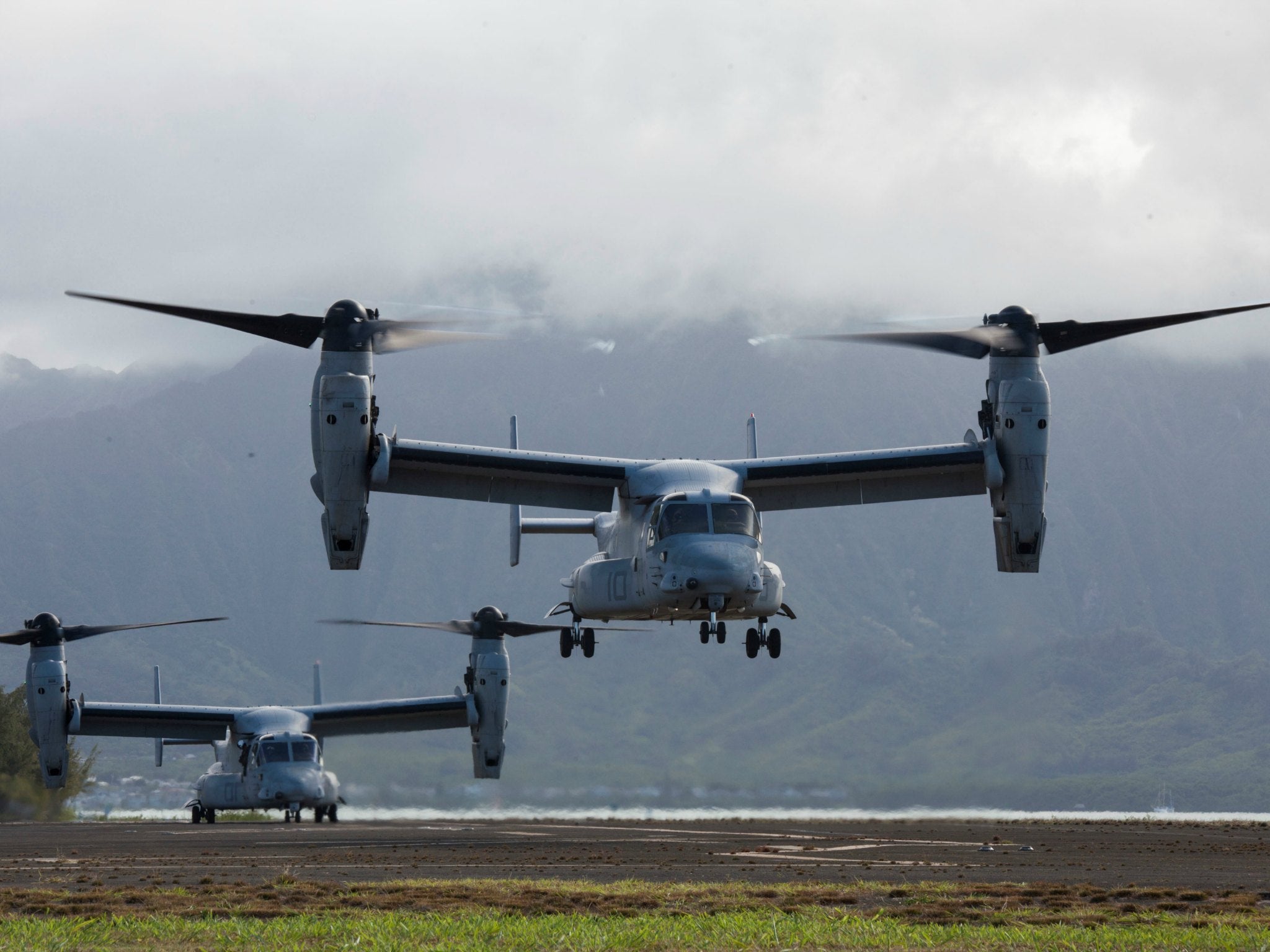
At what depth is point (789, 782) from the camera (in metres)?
69.9

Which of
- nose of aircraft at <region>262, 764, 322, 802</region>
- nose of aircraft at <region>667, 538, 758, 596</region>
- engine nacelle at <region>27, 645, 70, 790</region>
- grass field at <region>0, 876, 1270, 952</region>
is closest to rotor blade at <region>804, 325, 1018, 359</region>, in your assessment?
nose of aircraft at <region>667, 538, 758, 596</region>

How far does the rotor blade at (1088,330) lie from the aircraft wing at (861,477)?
242 cm

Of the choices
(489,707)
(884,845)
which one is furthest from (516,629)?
(884,845)

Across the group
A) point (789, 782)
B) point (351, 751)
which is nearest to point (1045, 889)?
point (789, 782)

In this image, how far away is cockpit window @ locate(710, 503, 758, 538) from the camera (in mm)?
28703

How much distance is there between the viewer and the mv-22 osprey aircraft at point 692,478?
27266mm

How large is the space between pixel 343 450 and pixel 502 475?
5.22 meters

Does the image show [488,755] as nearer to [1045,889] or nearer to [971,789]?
[971,789]

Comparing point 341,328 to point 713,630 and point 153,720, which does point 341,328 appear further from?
point 153,720

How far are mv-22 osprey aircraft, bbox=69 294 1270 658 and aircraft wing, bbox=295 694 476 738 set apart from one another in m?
23.2

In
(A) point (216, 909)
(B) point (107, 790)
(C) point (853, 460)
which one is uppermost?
(C) point (853, 460)

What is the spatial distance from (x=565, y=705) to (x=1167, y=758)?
71.7 metres

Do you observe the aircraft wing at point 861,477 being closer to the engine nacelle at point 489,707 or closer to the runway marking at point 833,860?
the runway marking at point 833,860

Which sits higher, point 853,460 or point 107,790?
point 853,460
